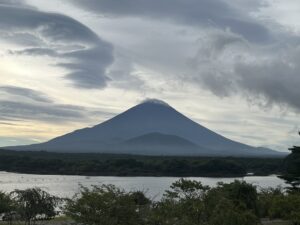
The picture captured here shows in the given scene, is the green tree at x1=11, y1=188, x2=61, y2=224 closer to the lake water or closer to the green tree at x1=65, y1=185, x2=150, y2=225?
the green tree at x1=65, y1=185, x2=150, y2=225

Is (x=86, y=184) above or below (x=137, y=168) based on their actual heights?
below

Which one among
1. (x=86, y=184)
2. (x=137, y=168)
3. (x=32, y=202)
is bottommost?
(x=32, y=202)

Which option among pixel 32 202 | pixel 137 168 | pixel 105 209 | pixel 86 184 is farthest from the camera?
pixel 137 168

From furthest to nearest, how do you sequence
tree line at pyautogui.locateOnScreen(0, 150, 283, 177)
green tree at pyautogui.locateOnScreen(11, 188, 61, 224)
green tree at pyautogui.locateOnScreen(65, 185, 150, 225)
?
tree line at pyautogui.locateOnScreen(0, 150, 283, 177) → green tree at pyautogui.locateOnScreen(11, 188, 61, 224) → green tree at pyautogui.locateOnScreen(65, 185, 150, 225)

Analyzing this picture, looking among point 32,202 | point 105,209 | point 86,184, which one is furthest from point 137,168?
point 105,209

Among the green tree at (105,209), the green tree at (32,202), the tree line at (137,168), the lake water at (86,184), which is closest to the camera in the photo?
the green tree at (105,209)

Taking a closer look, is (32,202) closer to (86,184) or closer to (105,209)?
(105,209)

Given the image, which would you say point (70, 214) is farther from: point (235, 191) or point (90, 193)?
point (235, 191)

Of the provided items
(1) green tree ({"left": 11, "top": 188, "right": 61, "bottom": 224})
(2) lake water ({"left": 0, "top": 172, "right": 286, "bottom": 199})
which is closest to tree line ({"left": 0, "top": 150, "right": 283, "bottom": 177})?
(2) lake water ({"left": 0, "top": 172, "right": 286, "bottom": 199})

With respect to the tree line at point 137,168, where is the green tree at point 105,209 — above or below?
below

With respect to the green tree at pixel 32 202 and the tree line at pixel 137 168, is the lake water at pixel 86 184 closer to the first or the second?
the tree line at pixel 137 168

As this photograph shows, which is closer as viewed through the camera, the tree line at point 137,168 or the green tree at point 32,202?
the green tree at point 32,202

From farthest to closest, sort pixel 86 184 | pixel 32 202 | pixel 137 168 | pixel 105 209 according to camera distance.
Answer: pixel 137 168 → pixel 86 184 → pixel 32 202 → pixel 105 209

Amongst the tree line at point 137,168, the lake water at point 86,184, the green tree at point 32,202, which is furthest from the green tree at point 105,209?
the tree line at point 137,168
